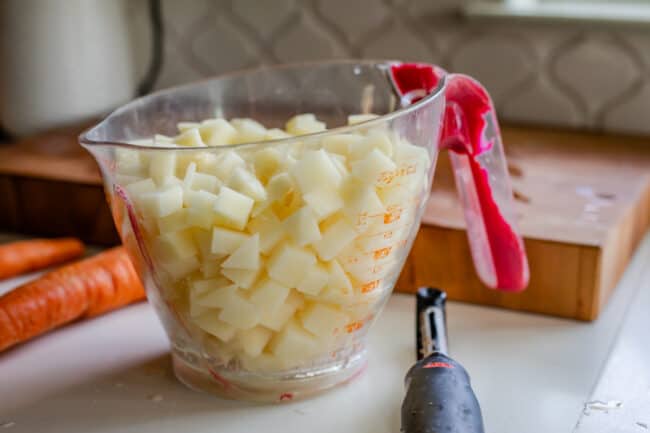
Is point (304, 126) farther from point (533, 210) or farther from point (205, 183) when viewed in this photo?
point (533, 210)

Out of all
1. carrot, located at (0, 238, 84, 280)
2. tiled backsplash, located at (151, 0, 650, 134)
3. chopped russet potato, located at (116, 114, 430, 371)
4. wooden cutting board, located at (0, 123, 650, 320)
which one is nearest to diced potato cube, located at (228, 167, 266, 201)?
chopped russet potato, located at (116, 114, 430, 371)

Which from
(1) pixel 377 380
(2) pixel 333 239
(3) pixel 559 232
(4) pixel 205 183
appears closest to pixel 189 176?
(4) pixel 205 183

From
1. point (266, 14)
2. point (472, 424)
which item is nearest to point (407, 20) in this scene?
point (266, 14)

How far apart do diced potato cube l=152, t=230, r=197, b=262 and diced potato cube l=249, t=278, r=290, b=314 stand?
5 centimetres

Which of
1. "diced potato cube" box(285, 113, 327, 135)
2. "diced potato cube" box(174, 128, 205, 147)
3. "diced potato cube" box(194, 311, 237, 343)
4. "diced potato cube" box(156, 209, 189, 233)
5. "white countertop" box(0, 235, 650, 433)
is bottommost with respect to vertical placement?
"white countertop" box(0, 235, 650, 433)

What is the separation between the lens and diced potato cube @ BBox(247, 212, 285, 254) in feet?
2.11

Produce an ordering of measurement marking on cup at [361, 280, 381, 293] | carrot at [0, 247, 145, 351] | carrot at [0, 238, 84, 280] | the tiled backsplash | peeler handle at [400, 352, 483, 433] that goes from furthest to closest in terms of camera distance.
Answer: the tiled backsplash
carrot at [0, 238, 84, 280]
carrot at [0, 247, 145, 351]
measurement marking on cup at [361, 280, 381, 293]
peeler handle at [400, 352, 483, 433]

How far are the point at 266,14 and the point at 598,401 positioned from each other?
81 cm

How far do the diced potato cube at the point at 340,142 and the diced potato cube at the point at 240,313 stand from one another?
5.0 inches

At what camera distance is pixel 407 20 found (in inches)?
48.1

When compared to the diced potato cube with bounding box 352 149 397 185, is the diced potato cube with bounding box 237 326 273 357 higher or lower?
lower

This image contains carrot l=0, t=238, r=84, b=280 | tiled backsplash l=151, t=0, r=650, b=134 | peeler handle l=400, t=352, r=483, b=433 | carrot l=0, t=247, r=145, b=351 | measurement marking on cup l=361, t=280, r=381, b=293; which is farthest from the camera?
tiled backsplash l=151, t=0, r=650, b=134

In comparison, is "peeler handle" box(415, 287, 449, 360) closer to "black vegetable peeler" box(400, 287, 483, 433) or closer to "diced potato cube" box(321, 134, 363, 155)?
"black vegetable peeler" box(400, 287, 483, 433)

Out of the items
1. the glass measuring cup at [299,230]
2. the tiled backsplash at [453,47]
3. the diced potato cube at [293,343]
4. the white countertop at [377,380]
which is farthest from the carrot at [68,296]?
the tiled backsplash at [453,47]
